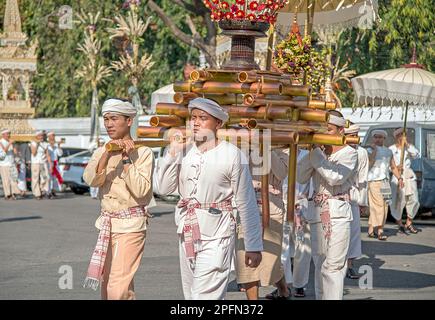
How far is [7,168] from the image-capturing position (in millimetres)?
29891

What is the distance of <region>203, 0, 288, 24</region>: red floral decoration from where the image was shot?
11.7m

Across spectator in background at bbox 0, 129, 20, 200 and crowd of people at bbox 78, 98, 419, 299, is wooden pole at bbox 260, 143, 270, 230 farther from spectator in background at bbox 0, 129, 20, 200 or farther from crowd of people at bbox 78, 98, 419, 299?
spectator in background at bbox 0, 129, 20, 200

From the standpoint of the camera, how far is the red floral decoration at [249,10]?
11.7 metres

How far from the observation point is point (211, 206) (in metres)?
8.70

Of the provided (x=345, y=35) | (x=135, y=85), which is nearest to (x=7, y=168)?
(x=135, y=85)

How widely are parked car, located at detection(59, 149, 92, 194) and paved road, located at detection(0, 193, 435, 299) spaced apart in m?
7.90

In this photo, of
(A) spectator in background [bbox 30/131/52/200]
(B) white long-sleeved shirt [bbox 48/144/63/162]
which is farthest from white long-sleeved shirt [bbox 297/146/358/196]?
(B) white long-sleeved shirt [bbox 48/144/63/162]

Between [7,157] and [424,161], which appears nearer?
[424,161]

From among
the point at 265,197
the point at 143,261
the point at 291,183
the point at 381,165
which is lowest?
the point at 143,261

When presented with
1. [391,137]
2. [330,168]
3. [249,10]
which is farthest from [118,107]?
[391,137]

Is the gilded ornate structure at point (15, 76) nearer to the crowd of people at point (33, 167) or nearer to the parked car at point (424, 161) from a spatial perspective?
the crowd of people at point (33, 167)

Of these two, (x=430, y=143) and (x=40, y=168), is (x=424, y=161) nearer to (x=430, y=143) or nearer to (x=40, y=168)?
(x=430, y=143)

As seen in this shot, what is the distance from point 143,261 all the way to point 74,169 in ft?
58.9

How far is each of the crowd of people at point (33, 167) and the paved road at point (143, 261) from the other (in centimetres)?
517
